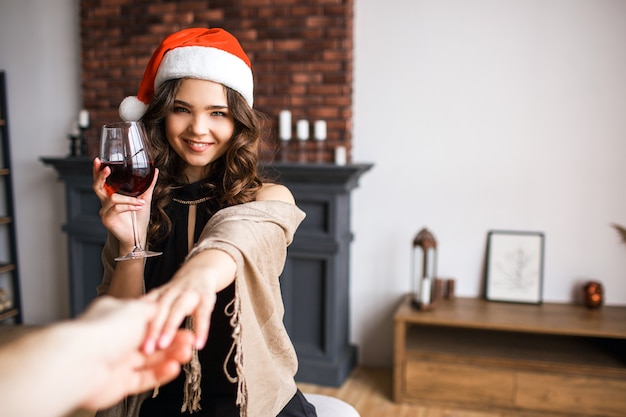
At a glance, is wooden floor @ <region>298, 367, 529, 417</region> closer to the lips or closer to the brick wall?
the brick wall

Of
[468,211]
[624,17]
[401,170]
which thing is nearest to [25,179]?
[401,170]

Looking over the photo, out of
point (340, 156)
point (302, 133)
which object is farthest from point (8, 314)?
point (340, 156)

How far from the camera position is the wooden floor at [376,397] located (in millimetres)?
2688

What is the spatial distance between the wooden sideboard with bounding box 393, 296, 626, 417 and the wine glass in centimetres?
188

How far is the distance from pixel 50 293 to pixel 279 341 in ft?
10.1

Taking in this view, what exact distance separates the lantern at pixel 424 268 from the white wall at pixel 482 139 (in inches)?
4.5

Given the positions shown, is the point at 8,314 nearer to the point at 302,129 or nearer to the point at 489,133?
the point at 302,129

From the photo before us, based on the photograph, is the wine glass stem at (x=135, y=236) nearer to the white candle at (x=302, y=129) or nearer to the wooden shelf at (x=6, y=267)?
the white candle at (x=302, y=129)

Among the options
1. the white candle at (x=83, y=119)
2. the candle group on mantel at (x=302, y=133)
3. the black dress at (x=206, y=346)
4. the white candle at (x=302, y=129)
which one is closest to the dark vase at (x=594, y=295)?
the candle group on mantel at (x=302, y=133)

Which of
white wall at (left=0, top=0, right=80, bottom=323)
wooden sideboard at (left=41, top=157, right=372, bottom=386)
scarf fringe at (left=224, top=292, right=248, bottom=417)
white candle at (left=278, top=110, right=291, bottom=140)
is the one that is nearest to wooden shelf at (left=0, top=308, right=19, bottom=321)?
white wall at (left=0, top=0, right=80, bottom=323)

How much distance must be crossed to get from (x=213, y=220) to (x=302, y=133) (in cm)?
206

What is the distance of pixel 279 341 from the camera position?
3.76ft

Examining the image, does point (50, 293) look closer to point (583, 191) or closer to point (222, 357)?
point (222, 357)

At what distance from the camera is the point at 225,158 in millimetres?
1382
